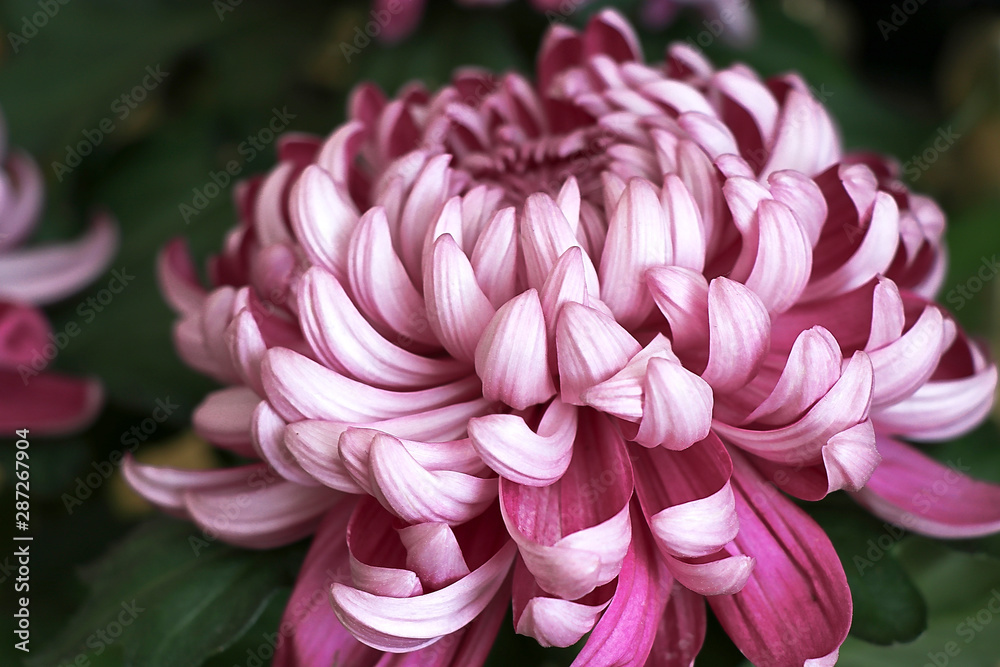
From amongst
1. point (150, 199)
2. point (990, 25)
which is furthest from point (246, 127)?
point (990, 25)

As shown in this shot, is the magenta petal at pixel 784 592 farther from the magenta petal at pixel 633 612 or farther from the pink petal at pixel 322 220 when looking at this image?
the pink petal at pixel 322 220

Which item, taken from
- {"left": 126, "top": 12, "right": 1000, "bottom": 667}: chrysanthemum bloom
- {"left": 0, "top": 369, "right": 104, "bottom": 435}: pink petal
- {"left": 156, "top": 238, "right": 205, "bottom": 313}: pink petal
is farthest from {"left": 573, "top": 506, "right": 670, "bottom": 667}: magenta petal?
{"left": 0, "top": 369, "right": 104, "bottom": 435}: pink petal

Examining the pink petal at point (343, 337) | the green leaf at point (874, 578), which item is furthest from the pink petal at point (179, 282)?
the green leaf at point (874, 578)

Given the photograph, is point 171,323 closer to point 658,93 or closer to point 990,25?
point 658,93

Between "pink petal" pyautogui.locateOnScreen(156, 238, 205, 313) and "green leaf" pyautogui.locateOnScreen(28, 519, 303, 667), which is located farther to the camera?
"pink petal" pyautogui.locateOnScreen(156, 238, 205, 313)

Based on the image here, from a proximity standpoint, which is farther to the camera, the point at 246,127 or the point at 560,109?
the point at 246,127

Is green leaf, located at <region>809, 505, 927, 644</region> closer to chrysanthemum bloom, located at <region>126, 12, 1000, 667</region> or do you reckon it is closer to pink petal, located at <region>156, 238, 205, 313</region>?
chrysanthemum bloom, located at <region>126, 12, 1000, 667</region>
